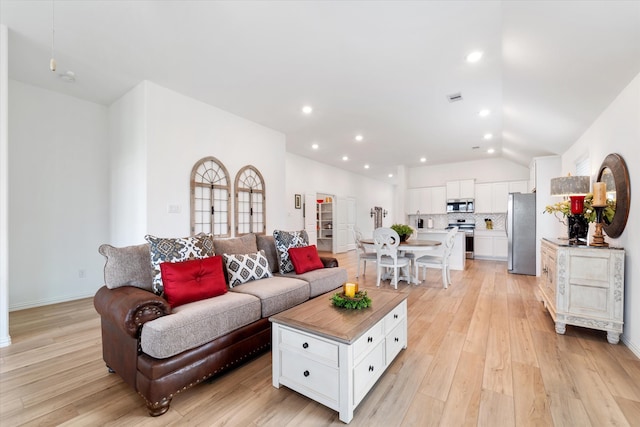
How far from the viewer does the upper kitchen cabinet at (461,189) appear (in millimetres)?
7633

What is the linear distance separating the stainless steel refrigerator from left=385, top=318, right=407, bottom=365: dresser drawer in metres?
4.55

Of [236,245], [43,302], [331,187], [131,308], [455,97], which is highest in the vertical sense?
[455,97]

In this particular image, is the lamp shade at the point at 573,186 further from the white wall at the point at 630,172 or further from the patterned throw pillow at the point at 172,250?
the patterned throw pillow at the point at 172,250

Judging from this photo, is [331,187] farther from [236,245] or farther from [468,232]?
[236,245]

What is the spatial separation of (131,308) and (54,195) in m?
3.39

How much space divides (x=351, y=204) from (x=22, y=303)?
8145mm

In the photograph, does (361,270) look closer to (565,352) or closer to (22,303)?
(565,352)

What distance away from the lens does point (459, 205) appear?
7.75 m

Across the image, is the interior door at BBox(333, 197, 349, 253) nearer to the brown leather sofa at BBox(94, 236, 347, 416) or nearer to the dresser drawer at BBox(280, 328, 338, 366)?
the brown leather sofa at BBox(94, 236, 347, 416)

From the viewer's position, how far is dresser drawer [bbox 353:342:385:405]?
5.45 feet

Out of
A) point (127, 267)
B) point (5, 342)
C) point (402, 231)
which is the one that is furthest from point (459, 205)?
point (5, 342)

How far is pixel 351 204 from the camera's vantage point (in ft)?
32.4

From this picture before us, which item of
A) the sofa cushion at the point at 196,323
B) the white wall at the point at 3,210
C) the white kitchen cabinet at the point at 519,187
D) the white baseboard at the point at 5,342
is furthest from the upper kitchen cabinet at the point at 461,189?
the white baseboard at the point at 5,342

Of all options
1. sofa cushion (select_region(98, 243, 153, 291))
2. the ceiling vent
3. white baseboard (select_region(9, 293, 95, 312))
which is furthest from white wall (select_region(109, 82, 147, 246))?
the ceiling vent
